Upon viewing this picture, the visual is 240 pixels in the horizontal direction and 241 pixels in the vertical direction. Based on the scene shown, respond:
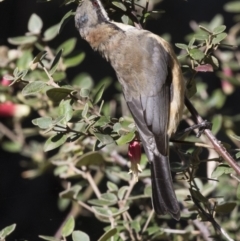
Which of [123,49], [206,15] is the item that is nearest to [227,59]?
[123,49]

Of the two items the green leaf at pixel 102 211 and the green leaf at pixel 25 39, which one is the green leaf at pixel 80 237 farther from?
the green leaf at pixel 25 39

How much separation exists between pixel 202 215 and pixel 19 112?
1187mm

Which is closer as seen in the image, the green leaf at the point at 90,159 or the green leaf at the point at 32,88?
the green leaf at the point at 32,88

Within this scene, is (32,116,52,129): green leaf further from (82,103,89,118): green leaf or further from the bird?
the bird

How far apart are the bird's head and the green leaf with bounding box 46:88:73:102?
0.33 meters

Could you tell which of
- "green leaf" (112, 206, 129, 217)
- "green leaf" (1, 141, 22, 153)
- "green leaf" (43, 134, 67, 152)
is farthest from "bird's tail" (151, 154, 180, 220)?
"green leaf" (1, 141, 22, 153)

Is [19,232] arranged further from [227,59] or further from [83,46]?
[227,59]

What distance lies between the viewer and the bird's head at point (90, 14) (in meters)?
2.30

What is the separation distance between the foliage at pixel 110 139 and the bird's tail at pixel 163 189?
56mm

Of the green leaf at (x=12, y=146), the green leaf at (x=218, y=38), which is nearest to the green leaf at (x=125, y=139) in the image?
the green leaf at (x=218, y=38)

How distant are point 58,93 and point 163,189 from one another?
18.3 inches

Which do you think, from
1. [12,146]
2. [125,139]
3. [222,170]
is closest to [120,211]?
[125,139]

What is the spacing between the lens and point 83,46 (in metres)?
4.68

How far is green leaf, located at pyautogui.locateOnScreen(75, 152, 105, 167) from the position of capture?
2618 millimetres
